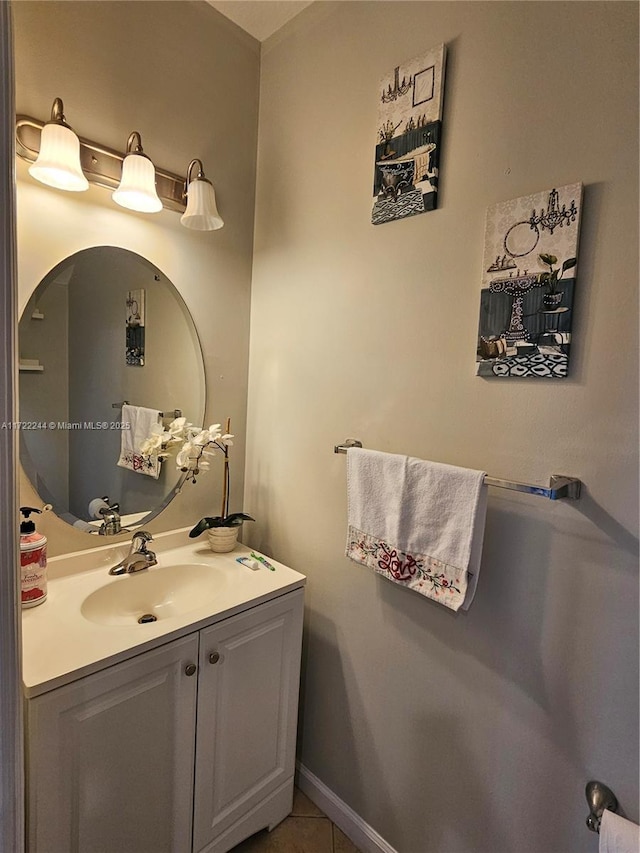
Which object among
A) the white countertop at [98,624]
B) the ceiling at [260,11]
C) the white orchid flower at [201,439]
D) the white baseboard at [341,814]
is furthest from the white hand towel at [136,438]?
the ceiling at [260,11]

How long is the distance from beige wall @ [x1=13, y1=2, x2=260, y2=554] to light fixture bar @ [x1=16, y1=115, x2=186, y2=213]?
3 cm

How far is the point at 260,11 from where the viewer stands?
4.67 feet

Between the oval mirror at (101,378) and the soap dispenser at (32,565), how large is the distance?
115mm

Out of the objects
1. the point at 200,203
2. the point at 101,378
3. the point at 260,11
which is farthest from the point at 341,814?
the point at 260,11

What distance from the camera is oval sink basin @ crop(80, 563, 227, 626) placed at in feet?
4.06

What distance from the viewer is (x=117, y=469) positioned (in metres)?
1.36

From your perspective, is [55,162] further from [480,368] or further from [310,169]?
[480,368]

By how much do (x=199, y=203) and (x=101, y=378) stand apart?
1.97 ft

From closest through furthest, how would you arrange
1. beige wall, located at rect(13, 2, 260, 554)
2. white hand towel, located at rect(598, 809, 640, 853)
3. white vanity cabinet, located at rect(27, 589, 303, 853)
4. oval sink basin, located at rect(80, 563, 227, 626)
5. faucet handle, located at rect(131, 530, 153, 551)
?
1. white hand towel, located at rect(598, 809, 640, 853)
2. white vanity cabinet, located at rect(27, 589, 303, 853)
3. beige wall, located at rect(13, 2, 260, 554)
4. oval sink basin, located at rect(80, 563, 227, 626)
5. faucet handle, located at rect(131, 530, 153, 551)

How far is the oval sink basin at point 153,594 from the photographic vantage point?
1236mm

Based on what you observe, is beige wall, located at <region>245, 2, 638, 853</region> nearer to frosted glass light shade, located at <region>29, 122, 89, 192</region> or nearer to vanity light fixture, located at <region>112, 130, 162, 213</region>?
vanity light fixture, located at <region>112, 130, 162, 213</region>

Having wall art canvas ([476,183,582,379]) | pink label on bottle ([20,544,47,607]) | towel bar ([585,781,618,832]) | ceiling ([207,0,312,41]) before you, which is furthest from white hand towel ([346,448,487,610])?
ceiling ([207,0,312,41])

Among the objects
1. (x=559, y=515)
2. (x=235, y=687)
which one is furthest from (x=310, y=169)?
(x=235, y=687)

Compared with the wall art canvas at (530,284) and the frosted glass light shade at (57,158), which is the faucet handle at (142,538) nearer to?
the frosted glass light shade at (57,158)
